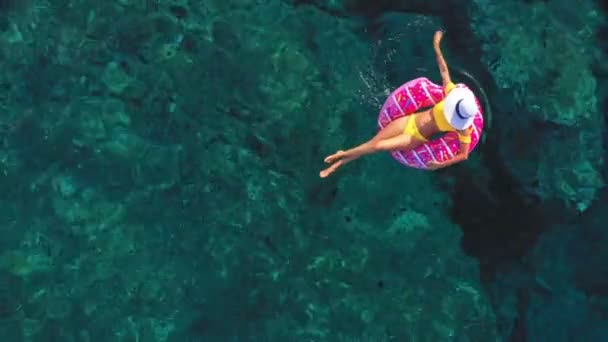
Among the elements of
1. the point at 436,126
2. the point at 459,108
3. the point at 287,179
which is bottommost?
the point at 287,179

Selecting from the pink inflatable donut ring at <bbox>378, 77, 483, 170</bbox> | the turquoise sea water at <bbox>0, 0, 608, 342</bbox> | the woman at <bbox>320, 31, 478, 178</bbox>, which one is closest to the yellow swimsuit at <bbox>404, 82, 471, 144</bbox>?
the woman at <bbox>320, 31, 478, 178</bbox>

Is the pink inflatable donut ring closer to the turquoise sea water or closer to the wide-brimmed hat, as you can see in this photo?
the wide-brimmed hat

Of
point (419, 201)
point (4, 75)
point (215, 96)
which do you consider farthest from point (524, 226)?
point (4, 75)

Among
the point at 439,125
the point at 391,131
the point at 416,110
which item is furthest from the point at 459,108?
the point at 416,110

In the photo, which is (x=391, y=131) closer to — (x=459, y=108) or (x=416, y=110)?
(x=416, y=110)

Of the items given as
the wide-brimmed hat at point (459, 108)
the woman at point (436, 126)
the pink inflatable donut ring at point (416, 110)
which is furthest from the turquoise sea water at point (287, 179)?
the wide-brimmed hat at point (459, 108)

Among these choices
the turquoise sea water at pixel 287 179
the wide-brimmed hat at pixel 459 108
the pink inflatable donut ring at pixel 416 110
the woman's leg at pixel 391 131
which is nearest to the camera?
the wide-brimmed hat at pixel 459 108

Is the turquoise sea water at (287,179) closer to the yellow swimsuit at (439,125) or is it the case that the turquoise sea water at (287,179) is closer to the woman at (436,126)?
the woman at (436,126)

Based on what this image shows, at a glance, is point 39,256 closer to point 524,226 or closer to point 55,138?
point 55,138
